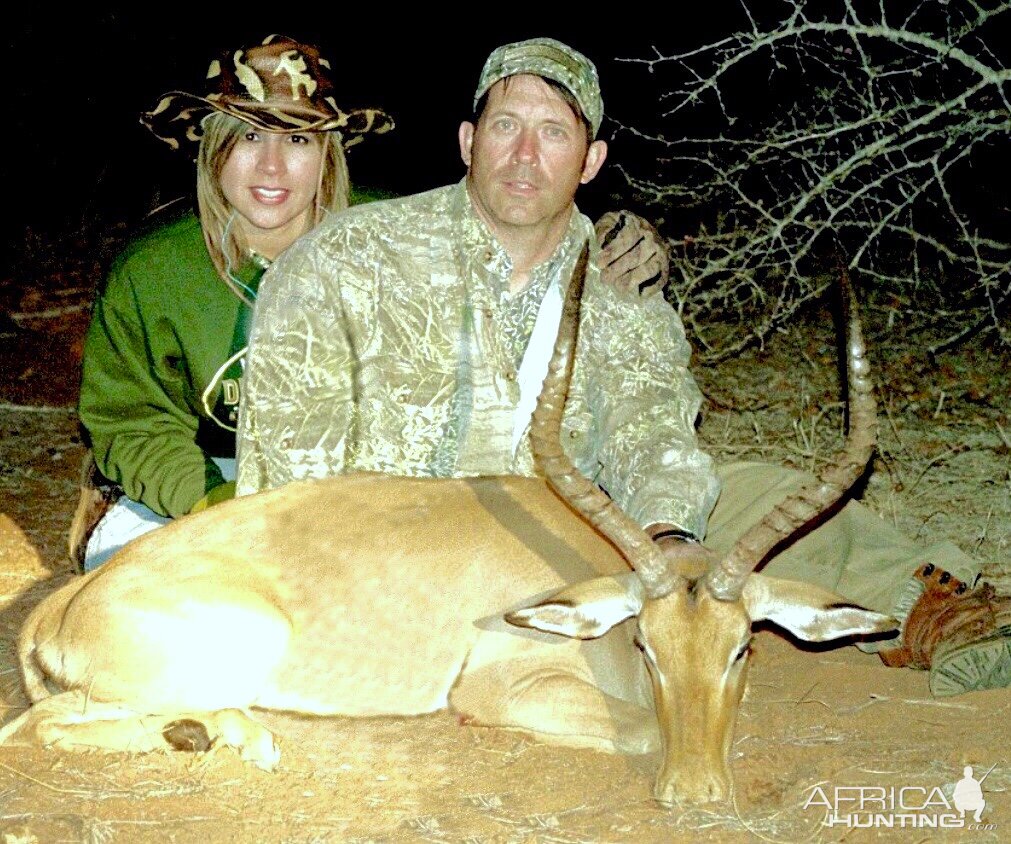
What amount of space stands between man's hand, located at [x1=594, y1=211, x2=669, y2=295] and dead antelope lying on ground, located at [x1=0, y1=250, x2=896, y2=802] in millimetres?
1017

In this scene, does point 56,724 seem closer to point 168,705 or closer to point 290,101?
point 168,705

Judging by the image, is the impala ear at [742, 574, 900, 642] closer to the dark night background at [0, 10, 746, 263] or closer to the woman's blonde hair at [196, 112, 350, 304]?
the woman's blonde hair at [196, 112, 350, 304]

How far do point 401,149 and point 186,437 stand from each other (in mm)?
15393

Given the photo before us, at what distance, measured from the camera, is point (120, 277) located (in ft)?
19.4

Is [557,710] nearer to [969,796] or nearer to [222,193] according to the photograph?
[969,796]

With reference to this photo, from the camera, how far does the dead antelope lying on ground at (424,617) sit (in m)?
4.19

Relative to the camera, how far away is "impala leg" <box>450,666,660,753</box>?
4.38 metres

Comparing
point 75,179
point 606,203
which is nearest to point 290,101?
→ point 606,203

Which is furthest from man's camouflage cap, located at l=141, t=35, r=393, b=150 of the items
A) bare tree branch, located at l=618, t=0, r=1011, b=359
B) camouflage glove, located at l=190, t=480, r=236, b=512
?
bare tree branch, located at l=618, t=0, r=1011, b=359

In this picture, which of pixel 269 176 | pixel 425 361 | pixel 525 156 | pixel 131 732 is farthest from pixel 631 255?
pixel 131 732

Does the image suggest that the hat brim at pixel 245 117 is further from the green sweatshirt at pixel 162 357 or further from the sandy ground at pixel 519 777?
the sandy ground at pixel 519 777

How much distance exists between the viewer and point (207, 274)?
5961 millimetres

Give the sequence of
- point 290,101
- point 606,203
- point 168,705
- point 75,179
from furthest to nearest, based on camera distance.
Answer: point 75,179
point 606,203
point 290,101
point 168,705

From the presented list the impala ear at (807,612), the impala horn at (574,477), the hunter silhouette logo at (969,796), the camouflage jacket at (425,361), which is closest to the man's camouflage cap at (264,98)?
the camouflage jacket at (425,361)
